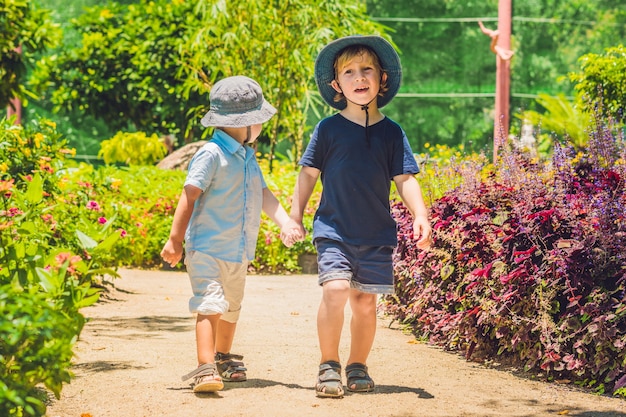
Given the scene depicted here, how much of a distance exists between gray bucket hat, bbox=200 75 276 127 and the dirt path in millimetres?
1226

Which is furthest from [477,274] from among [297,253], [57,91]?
[57,91]

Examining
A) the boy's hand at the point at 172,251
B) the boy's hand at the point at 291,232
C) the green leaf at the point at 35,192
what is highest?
the green leaf at the point at 35,192

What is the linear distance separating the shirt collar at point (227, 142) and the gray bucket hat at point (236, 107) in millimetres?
60

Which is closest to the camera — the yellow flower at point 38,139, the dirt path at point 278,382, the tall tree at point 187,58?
the dirt path at point 278,382

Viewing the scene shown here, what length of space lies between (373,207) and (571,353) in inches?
49.5

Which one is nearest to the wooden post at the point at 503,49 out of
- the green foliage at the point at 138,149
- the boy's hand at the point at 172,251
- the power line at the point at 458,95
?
the power line at the point at 458,95

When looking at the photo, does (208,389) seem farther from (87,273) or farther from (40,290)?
(87,273)

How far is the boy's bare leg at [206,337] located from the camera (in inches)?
177

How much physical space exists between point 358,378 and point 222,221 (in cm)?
94

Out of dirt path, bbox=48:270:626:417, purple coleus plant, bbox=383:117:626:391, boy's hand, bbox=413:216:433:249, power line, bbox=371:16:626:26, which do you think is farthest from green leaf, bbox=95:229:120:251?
power line, bbox=371:16:626:26

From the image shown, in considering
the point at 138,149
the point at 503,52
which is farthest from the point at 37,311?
the point at 138,149

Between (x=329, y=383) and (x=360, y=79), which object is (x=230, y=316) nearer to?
(x=329, y=383)

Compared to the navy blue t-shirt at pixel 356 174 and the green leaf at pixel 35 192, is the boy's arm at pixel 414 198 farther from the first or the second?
the green leaf at pixel 35 192

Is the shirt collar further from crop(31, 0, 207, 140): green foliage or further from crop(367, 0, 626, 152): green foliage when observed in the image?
crop(367, 0, 626, 152): green foliage
